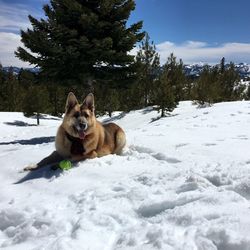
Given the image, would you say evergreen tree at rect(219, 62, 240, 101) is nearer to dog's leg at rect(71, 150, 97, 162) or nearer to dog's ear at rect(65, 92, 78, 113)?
dog's leg at rect(71, 150, 97, 162)

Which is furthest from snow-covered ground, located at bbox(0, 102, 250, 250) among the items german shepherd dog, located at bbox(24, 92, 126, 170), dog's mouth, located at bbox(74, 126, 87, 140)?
dog's mouth, located at bbox(74, 126, 87, 140)

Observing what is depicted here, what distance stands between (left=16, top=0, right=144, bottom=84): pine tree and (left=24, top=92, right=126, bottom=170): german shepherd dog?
11.8 meters

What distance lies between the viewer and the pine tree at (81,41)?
18641 millimetres

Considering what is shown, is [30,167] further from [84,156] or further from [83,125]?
[83,125]

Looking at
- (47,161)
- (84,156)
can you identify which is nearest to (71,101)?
(84,156)

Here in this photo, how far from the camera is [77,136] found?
6.85 meters

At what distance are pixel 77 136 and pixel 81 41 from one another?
12.5 m

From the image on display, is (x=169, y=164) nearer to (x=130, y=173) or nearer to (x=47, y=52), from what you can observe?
(x=130, y=173)

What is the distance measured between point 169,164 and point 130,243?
2972 mm

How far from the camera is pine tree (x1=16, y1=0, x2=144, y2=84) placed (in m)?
18.6

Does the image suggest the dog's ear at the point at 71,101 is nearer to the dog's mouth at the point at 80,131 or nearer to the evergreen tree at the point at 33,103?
the dog's mouth at the point at 80,131

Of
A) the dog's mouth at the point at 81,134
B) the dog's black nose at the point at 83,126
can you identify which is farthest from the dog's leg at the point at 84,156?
the dog's black nose at the point at 83,126

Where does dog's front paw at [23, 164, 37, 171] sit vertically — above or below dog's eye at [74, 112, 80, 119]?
below

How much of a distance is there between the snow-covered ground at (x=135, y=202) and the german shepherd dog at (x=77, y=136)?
0.33 metres
